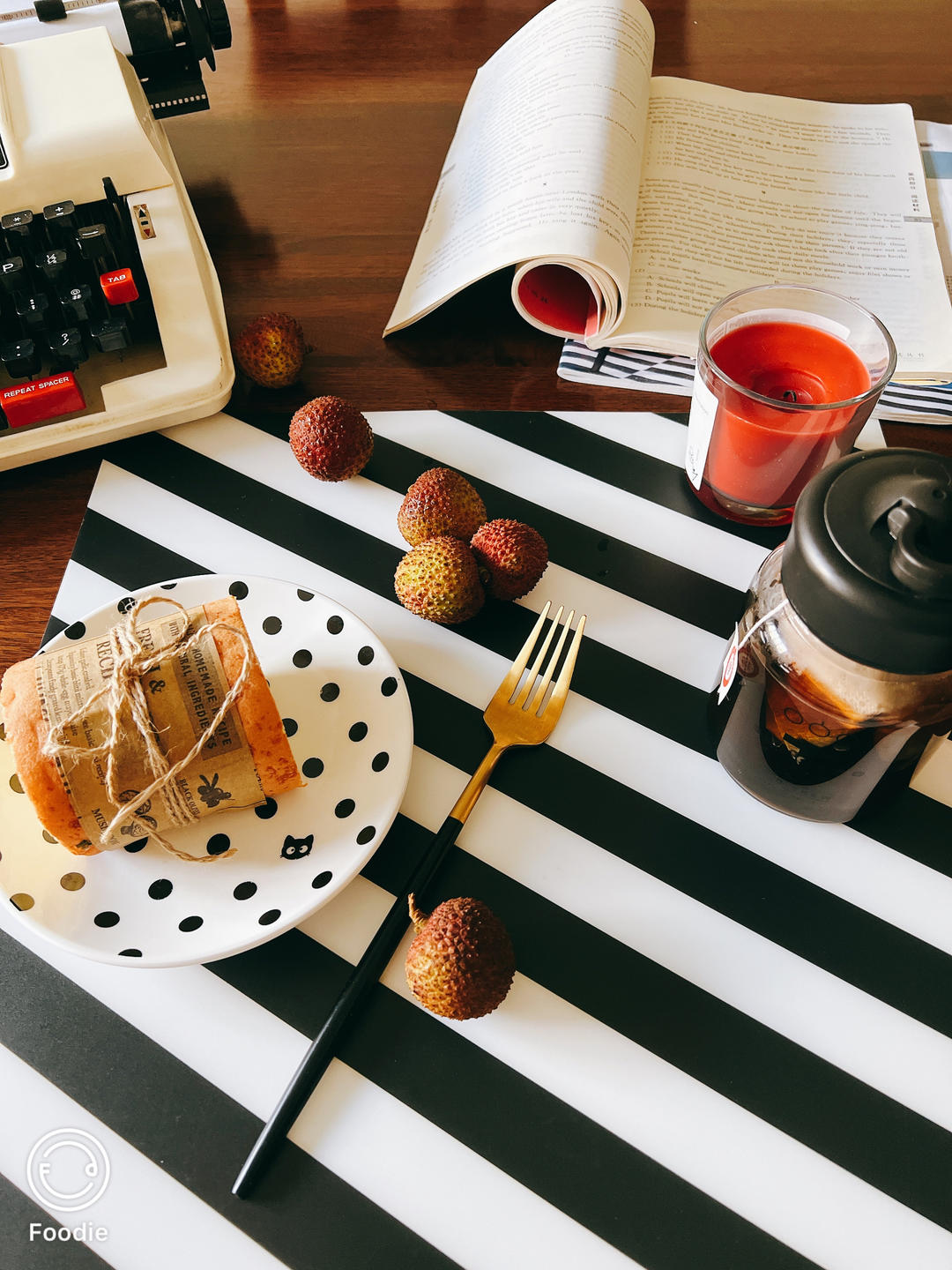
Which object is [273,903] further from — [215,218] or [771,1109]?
[215,218]

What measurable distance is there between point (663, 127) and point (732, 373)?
424 mm

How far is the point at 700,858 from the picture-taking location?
67 centimetres

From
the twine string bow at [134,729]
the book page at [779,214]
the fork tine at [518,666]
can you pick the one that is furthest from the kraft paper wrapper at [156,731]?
the book page at [779,214]

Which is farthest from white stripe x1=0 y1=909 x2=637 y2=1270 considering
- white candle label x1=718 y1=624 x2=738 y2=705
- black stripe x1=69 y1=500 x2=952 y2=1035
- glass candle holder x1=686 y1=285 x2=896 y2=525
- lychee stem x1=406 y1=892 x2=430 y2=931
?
glass candle holder x1=686 y1=285 x2=896 y2=525

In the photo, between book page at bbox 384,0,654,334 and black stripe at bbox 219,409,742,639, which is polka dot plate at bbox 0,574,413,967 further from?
book page at bbox 384,0,654,334

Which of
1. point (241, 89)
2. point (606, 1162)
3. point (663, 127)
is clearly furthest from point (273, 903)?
point (241, 89)

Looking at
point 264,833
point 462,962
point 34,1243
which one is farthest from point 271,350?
point 34,1243

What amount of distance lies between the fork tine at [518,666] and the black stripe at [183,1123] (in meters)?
0.32

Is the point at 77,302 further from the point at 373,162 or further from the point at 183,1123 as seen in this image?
the point at 183,1123

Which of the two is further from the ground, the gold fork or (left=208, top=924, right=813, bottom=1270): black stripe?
the gold fork

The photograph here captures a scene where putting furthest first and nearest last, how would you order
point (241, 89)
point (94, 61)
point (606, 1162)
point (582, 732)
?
point (241, 89), point (94, 61), point (582, 732), point (606, 1162)

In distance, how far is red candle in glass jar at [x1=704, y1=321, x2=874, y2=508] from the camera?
2.39 feet

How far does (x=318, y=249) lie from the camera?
1.02 m
